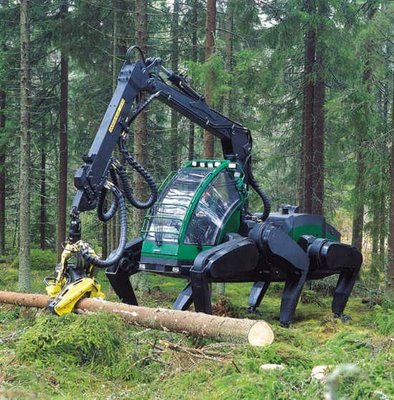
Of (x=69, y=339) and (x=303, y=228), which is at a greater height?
(x=303, y=228)

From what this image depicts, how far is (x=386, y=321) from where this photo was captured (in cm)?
837

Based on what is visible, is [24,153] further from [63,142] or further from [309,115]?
[309,115]

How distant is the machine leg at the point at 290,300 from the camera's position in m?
9.41

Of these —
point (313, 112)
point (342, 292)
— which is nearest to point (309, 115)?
point (313, 112)

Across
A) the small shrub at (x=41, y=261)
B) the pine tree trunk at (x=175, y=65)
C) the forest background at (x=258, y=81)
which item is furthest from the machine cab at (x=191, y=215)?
the small shrub at (x=41, y=261)

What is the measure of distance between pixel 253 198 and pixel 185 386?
45.3ft

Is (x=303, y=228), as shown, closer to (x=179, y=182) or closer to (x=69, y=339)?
(x=179, y=182)

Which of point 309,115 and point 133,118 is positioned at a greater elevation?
point 309,115

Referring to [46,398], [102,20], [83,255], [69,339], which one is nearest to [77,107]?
[102,20]

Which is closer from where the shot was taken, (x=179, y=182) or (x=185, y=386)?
(x=185, y=386)

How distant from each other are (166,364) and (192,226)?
11.6 feet

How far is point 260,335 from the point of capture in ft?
18.2

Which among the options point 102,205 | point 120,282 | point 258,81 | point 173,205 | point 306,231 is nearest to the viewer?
point 102,205

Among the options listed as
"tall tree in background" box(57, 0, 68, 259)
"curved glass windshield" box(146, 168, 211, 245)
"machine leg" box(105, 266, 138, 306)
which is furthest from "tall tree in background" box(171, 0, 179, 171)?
"machine leg" box(105, 266, 138, 306)
